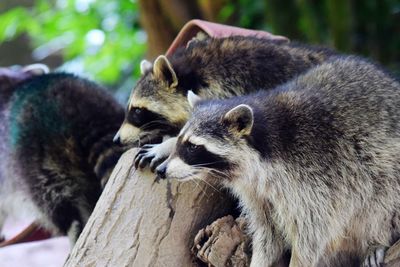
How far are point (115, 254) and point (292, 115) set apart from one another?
0.81 m

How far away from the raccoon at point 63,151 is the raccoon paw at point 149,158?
0.75 m

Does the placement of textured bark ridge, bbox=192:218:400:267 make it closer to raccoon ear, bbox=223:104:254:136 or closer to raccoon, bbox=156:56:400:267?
raccoon, bbox=156:56:400:267

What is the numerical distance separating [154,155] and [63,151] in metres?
1.05

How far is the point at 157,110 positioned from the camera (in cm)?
320

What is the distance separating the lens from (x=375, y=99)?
9.27 feet

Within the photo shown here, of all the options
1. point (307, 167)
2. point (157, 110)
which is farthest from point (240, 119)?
point (157, 110)

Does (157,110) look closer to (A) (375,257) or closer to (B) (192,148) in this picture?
(B) (192,148)

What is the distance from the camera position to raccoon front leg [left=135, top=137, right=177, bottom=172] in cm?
288

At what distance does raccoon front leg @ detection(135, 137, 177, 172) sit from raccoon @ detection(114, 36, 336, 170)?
26cm

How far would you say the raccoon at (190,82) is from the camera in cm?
320

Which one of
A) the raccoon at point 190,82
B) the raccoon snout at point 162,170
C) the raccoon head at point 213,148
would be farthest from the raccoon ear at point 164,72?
the raccoon snout at point 162,170

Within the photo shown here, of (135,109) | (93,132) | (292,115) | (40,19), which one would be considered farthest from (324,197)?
(40,19)

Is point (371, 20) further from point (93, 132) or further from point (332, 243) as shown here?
point (332, 243)

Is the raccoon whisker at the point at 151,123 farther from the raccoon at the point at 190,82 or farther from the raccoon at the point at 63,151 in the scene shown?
the raccoon at the point at 63,151
